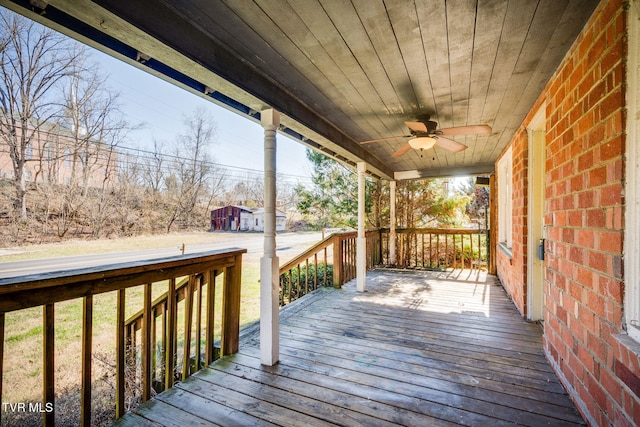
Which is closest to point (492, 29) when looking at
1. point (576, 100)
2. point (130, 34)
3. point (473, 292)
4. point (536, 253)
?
point (576, 100)

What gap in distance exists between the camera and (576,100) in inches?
65.6

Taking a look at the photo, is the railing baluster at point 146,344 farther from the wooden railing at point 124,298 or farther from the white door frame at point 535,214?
the white door frame at point 535,214

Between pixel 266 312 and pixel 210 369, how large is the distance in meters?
0.59

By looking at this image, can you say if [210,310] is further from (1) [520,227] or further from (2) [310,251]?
(1) [520,227]

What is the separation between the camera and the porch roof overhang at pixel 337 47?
1.38m

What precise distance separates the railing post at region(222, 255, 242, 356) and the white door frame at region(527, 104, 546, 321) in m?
3.11

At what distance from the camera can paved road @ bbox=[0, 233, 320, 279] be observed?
528cm

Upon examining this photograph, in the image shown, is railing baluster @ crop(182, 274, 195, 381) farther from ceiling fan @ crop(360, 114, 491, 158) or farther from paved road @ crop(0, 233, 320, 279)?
ceiling fan @ crop(360, 114, 491, 158)

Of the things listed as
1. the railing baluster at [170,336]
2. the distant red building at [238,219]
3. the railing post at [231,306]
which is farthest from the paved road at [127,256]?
the railing post at [231,306]

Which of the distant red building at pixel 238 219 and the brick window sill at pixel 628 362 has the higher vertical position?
the distant red building at pixel 238 219

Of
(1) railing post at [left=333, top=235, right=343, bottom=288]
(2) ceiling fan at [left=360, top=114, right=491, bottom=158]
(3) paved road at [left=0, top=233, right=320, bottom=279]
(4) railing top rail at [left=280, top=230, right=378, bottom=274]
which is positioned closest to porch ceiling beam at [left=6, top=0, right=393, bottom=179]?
(2) ceiling fan at [left=360, top=114, right=491, bottom=158]

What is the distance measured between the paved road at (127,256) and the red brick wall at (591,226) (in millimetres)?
2958

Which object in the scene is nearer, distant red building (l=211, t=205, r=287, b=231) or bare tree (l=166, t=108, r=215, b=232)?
bare tree (l=166, t=108, r=215, b=232)

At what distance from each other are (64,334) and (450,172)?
826 centimetres
